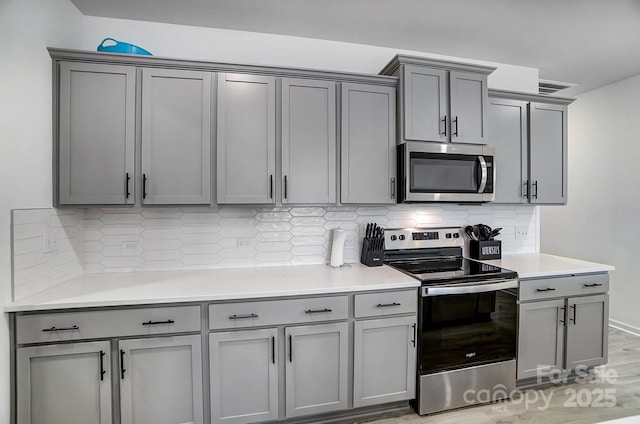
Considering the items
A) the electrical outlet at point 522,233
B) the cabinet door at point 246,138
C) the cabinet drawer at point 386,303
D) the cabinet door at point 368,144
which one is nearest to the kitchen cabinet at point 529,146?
the electrical outlet at point 522,233

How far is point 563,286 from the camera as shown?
A: 90.5 inches

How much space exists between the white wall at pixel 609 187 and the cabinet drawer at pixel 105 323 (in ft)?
15.1

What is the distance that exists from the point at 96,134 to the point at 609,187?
522 centimetres

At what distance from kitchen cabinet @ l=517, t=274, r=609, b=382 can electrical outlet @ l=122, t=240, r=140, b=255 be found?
2.92 m

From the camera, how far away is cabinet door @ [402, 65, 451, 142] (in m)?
2.22

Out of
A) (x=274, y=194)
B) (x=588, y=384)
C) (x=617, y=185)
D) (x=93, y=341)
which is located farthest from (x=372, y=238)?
(x=617, y=185)

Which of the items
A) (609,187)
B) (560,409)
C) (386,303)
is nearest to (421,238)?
(386,303)

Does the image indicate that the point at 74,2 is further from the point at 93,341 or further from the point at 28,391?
the point at 28,391

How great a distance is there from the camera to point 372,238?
2434mm

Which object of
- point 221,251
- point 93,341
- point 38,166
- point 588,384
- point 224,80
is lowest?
point 588,384

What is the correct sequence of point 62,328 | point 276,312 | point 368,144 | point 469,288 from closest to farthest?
point 62,328
point 276,312
point 469,288
point 368,144

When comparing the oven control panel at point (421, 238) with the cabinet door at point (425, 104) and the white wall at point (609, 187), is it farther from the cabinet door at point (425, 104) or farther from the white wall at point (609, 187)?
the white wall at point (609, 187)

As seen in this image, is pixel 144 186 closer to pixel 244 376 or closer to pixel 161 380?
pixel 161 380

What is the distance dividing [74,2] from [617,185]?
5.54m
